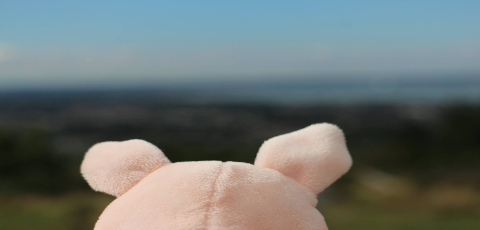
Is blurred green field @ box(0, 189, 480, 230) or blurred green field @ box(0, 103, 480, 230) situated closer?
blurred green field @ box(0, 189, 480, 230)

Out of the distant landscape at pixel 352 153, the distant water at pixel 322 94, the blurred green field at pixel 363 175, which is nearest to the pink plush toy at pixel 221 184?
the distant landscape at pixel 352 153

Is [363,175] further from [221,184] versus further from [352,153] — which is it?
[221,184]

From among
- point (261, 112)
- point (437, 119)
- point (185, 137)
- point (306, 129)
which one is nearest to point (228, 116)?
point (261, 112)

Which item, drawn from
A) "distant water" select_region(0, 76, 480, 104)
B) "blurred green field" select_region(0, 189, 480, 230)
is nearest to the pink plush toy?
"blurred green field" select_region(0, 189, 480, 230)

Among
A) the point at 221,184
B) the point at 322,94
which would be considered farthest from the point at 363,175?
the point at 322,94

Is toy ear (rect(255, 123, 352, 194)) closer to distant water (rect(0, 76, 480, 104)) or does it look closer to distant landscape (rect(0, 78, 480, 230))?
distant landscape (rect(0, 78, 480, 230))

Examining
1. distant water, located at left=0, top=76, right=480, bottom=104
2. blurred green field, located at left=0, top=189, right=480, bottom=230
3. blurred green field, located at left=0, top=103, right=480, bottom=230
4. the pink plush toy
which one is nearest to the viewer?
the pink plush toy
